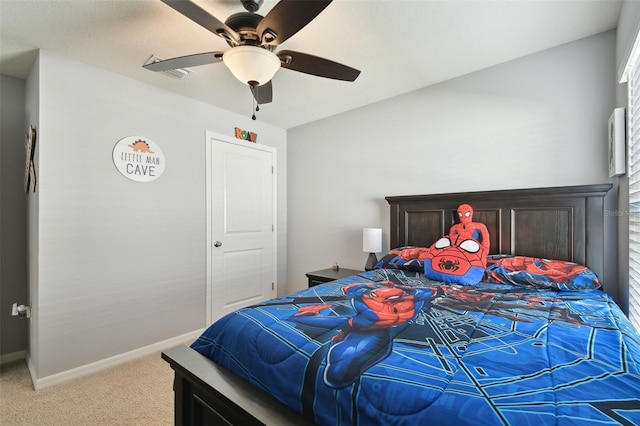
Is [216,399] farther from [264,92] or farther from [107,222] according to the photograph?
[107,222]

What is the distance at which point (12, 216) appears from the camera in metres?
2.58

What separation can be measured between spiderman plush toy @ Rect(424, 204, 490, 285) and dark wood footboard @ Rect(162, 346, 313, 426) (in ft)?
4.79

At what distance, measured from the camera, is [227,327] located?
133 cm

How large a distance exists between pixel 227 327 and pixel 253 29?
4.76 feet

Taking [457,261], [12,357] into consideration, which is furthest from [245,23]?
[12,357]

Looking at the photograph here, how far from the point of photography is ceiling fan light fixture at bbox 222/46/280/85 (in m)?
1.57

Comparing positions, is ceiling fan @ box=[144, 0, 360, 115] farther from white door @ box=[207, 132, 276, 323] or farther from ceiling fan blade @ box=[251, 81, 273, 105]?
white door @ box=[207, 132, 276, 323]

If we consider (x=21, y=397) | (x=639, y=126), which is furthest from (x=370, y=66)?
(x=21, y=397)

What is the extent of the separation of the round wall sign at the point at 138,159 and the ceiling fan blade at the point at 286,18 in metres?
1.74

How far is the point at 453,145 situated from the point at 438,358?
2.23m

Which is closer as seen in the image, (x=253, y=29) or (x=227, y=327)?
(x=227, y=327)

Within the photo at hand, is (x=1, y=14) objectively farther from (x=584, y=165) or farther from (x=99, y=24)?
(x=584, y=165)

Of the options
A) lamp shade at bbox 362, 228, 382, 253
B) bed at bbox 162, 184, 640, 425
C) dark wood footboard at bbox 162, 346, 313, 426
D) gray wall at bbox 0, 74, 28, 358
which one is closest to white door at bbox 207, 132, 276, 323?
lamp shade at bbox 362, 228, 382, 253

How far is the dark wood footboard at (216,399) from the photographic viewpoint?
3.29ft
